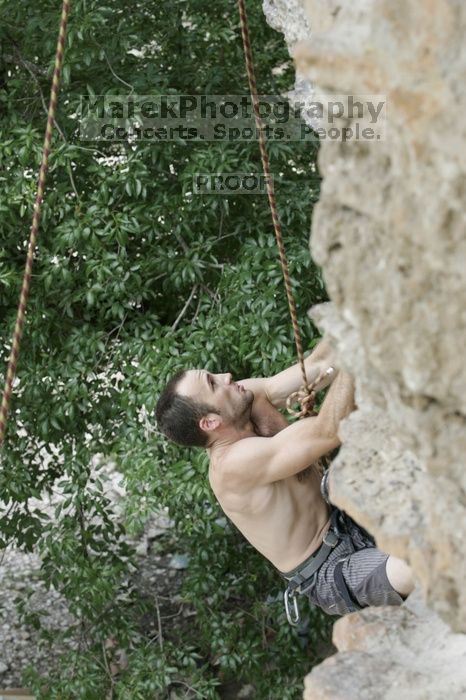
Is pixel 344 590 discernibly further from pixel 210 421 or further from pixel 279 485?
pixel 210 421

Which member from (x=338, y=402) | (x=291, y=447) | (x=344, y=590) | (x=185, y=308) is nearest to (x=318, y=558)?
(x=344, y=590)

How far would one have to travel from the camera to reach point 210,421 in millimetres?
3164

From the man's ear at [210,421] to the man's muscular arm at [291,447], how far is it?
3.4 inches

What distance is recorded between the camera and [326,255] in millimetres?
1803

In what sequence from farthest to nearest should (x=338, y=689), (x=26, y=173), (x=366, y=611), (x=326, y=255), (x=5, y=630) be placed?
(x=5, y=630) < (x=26, y=173) < (x=366, y=611) < (x=338, y=689) < (x=326, y=255)

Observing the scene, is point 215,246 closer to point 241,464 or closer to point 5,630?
point 241,464

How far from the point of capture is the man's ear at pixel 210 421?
3164mm

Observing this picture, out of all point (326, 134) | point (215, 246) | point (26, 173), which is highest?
point (326, 134)

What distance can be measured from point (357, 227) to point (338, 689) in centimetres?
106

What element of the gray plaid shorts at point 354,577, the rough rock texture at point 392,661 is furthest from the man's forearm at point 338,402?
the gray plaid shorts at point 354,577

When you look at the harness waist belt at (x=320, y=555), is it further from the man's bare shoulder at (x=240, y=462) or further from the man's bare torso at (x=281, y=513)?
the man's bare shoulder at (x=240, y=462)

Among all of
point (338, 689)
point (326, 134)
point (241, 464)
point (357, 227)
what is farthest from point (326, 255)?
point (241, 464)

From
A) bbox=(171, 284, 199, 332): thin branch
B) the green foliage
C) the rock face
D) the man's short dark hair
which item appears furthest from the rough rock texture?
bbox=(171, 284, 199, 332): thin branch

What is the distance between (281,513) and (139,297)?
1.43 metres
